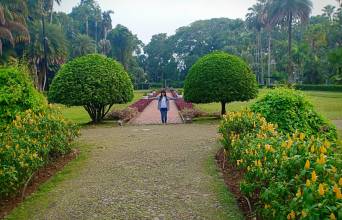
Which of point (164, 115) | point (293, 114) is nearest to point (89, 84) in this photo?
point (164, 115)

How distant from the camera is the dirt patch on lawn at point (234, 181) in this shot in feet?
17.1

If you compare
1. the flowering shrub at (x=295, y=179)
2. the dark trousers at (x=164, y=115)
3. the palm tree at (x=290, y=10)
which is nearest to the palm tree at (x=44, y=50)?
the palm tree at (x=290, y=10)

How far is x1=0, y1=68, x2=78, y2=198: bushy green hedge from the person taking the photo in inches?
225

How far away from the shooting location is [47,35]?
4228 centimetres

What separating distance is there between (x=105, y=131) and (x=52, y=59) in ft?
102

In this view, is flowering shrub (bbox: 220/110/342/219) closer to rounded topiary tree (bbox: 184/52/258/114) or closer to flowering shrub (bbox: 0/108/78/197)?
flowering shrub (bbox: 0/108/78/197)

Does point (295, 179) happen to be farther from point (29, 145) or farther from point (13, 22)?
point (13, 22)

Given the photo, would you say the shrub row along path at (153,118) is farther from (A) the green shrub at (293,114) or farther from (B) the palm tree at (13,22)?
(B) the palm tree at (13,22)

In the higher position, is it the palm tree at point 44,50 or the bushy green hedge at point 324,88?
the palm tree at point 44,50

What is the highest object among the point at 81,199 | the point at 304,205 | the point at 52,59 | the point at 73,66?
the point at 52,59

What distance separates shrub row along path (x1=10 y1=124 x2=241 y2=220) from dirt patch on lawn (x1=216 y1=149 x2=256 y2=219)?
0.14m

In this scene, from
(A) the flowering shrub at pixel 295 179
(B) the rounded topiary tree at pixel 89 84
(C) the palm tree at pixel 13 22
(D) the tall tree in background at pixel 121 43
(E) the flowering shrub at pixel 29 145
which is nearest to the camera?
(A) the flowering shrub at pixel 295 179

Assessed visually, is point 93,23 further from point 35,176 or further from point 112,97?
point 35,176

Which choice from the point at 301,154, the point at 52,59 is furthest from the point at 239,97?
the point at 52,59
